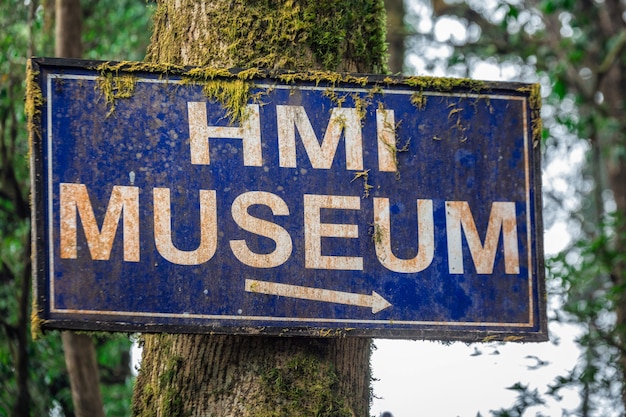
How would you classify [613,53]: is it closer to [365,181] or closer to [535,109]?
[535,109]

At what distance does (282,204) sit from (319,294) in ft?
0.93

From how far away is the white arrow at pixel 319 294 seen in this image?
2559 millimetres

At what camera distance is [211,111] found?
2.65 m

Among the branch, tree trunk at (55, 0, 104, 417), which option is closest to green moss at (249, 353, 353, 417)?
tree trunk at (55, 0, 104, 417)

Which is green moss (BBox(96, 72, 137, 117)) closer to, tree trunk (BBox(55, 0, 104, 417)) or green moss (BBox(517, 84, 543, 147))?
green moss (BBox(517, 84, 543, 147))

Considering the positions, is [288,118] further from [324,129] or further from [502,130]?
[502,130]

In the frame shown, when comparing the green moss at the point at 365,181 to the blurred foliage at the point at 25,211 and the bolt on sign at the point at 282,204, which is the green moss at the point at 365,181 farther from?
the blurred foliage at the point at 25,211

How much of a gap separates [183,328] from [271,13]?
1.04 m

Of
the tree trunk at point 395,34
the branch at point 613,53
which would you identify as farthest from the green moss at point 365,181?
the branch at point 613,53

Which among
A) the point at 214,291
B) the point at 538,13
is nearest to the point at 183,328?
the point at 214,291

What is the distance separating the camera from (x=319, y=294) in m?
2.59

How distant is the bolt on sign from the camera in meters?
2.51

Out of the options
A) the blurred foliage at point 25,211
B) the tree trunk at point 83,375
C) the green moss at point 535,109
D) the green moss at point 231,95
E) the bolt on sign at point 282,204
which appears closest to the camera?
the bolt on sign at point 282,204

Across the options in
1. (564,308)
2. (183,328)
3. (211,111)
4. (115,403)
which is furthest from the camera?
(115,403)
